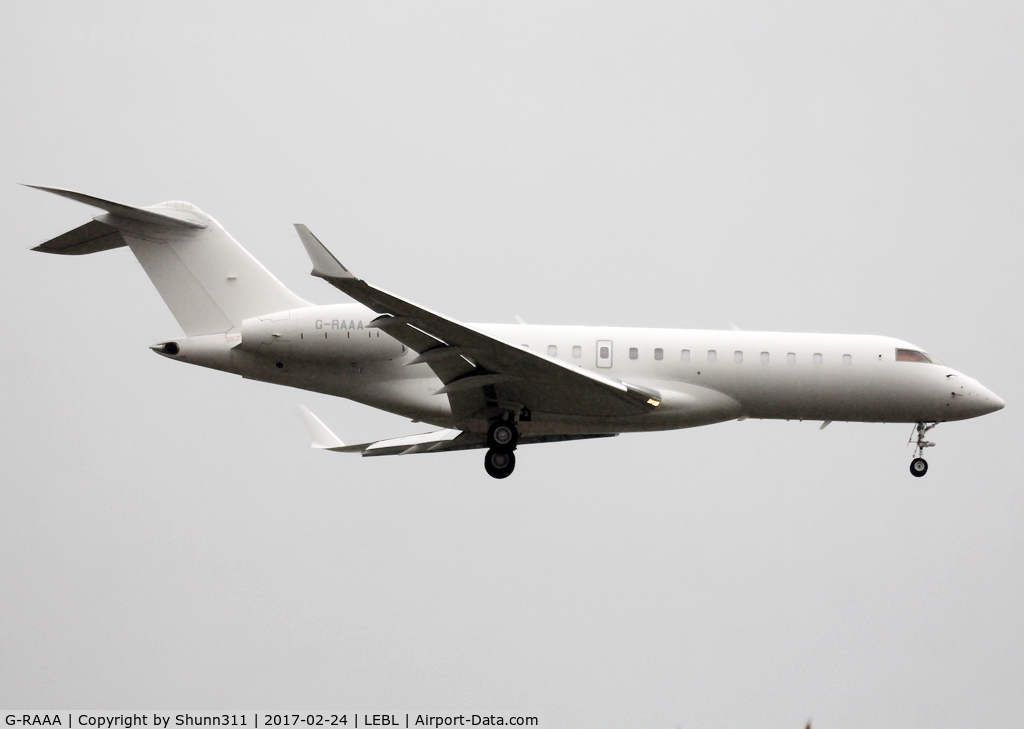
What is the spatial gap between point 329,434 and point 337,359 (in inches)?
148

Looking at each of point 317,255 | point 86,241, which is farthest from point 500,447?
point 86,241

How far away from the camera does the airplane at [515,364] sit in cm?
2208

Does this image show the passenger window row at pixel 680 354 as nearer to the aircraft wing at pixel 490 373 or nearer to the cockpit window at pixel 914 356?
the aircraft wing at pixel 490 373

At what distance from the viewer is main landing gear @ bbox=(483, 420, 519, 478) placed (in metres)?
22.7

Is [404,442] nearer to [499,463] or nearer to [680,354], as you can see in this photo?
[499,463]

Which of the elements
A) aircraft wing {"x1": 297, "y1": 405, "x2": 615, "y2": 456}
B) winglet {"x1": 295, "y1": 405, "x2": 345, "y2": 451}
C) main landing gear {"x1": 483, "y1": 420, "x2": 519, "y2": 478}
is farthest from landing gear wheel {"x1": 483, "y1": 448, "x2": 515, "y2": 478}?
winglet {"x1": 295, "y1": 405, "x2": 345, "y2": 451}

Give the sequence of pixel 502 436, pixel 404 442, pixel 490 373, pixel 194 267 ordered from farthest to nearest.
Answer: pixel 404 442 → pixel 194 267 → pixel 502 436 → pixel 490 373

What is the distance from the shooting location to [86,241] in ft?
75.2

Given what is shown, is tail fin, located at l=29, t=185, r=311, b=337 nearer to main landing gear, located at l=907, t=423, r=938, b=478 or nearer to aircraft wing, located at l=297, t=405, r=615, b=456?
aircraft wing, located at l=297, t=405, r=615, b=456

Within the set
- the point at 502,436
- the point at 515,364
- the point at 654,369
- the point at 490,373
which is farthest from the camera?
the point at 654,369

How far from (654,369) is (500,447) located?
3546 mm

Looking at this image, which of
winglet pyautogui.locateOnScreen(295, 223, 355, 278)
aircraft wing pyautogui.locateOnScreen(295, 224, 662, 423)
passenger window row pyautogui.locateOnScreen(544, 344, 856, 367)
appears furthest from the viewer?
passenger window row pyautogui.locateOnScreen(544, 344, 856, 367)

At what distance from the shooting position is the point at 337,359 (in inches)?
876

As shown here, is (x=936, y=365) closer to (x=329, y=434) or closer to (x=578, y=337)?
(x=578, y=337)
